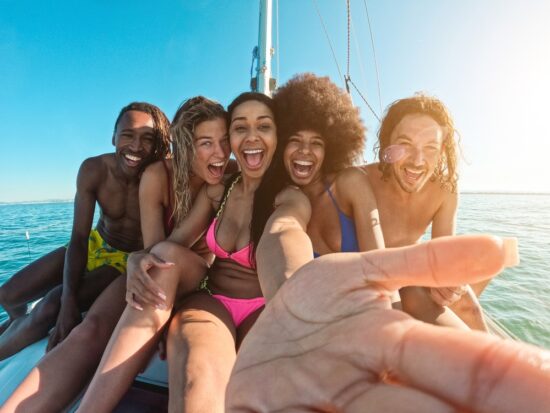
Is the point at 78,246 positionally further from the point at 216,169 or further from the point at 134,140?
the point at 216,169

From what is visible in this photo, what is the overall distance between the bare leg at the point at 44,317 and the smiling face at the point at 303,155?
4.84 feet

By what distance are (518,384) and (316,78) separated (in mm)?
1831

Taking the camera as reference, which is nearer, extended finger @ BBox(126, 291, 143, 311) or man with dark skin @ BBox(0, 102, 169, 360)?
extended finger @ BBox(126, 291, 143, 311)

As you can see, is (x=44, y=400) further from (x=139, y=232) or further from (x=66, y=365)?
(x=139, y=232)

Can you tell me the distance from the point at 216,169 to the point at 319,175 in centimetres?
62

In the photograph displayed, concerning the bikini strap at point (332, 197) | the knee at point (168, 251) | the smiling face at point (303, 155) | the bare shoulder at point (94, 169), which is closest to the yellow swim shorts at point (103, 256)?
the bare shoulder at point (94, 169)

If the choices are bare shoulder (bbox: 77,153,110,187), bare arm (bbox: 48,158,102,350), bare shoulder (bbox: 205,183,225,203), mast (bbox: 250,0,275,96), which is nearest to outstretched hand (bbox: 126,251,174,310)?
bare shoulder (bbox: 205,183,225,203)

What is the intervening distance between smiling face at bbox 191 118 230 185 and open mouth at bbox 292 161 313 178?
437 millimetres

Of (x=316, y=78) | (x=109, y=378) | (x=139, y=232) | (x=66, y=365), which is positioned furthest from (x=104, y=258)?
(x=316, y=78)

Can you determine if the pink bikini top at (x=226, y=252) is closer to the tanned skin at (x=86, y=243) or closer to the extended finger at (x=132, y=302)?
the extended finger at (x=132, y=302)

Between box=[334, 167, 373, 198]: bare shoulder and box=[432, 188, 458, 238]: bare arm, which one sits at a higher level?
Result: box=[334, 167, 373, 198]: bare shoulder

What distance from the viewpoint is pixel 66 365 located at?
1.18 meters

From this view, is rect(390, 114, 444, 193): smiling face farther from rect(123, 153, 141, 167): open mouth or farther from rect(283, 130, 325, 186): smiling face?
rect(123, 153, 141, 167): open mouth

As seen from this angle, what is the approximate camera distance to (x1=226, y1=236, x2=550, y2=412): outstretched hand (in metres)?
0.37
